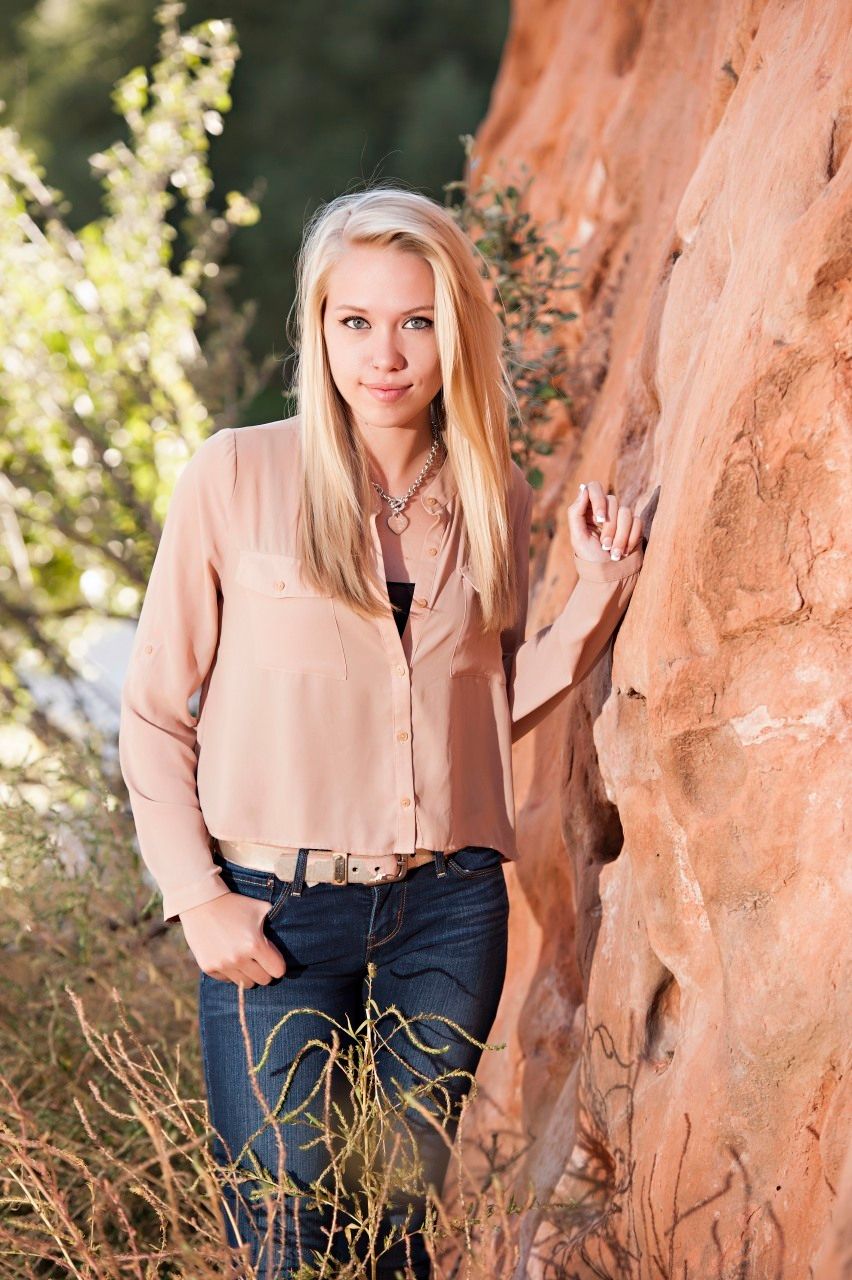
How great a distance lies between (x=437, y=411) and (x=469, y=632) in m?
0.41

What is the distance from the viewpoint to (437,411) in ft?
8.43

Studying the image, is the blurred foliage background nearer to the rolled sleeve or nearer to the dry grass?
the dry grass

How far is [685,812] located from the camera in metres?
2.30

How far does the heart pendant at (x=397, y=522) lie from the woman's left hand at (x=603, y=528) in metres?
0.29

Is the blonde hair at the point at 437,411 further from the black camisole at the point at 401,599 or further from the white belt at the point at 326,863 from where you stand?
the white belt at the point at 326,863

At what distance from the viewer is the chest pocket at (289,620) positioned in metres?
2.35

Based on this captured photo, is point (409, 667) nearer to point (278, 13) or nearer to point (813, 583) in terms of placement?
point (813, 583)

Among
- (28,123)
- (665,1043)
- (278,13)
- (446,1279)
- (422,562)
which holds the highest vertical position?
(278,13)

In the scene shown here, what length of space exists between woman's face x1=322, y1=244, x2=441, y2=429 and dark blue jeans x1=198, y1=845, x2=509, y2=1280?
771 mm

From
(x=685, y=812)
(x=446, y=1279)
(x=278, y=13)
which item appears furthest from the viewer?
(x=278, y=13)

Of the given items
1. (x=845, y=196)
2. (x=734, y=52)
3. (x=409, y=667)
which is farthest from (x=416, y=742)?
(x=734, y=52)

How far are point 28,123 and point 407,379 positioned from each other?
35.4 ft

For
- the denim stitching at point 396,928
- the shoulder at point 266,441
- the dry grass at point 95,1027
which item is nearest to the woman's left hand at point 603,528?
the shoulder at point 266,441

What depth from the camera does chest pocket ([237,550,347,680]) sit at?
2.35 m
